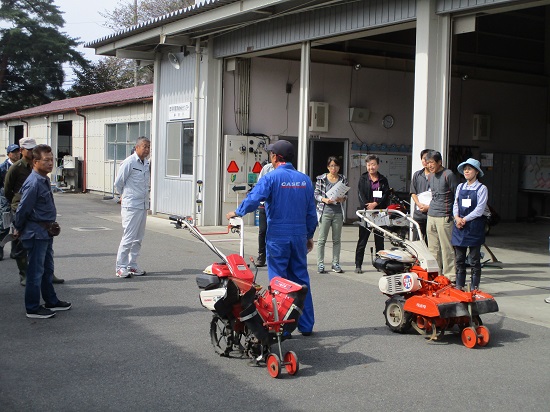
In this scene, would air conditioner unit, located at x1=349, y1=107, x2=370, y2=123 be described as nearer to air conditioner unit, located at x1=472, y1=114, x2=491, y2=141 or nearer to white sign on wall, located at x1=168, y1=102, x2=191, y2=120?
air conditioner unit, located at x1=472, y1=114, x2=491, y2=141

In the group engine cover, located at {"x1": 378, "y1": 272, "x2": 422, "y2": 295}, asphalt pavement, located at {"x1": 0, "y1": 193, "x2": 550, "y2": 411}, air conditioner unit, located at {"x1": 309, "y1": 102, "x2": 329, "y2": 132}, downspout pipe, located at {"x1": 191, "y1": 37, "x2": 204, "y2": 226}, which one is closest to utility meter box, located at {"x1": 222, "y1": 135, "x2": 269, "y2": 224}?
downspout pipe, located at {"x1": 191, "y1": 37, "x2": 204, "y2": 226}

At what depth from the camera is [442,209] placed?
9.63 metres

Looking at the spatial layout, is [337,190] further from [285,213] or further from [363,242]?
[285,213]

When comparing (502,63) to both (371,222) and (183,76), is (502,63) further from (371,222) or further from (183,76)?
(371,222)

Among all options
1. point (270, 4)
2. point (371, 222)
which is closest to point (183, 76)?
point (270, 4)

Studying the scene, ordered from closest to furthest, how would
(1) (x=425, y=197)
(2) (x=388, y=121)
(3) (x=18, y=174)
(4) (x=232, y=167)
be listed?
(3) (x=18, y=174)
(1) (x=425, y=197)
(4) (x=232, y=167)
(2) (x=388, y=121)

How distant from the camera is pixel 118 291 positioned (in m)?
9.19

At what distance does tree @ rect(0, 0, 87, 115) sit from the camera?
52.3 meters

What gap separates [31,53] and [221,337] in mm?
50762

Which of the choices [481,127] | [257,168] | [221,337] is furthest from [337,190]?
[481,127]

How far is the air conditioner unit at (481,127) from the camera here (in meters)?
21.0

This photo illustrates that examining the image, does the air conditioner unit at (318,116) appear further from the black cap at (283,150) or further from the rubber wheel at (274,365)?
the rubber wheel at (274,365)

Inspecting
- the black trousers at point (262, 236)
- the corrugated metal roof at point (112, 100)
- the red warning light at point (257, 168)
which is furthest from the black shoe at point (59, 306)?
the corrugated metal roof at point (112, 100)

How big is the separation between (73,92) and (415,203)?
4936cm
